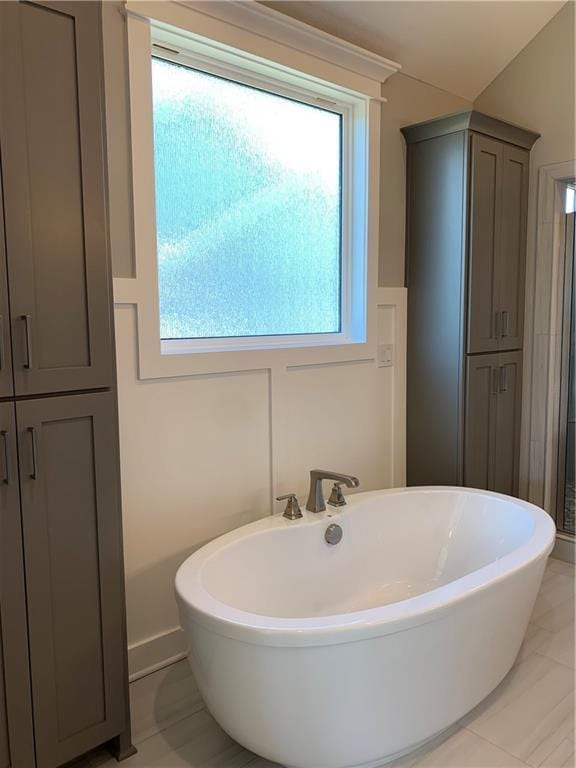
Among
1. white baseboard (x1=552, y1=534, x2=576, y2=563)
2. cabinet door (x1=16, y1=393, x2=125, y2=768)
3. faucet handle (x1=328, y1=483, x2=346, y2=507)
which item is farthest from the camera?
white baseboard (x1=552, y1=534, x2=576, y2=563)

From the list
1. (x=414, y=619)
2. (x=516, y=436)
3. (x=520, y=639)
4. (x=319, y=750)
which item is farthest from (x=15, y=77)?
(x=516, y=436)

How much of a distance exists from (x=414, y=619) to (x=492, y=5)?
267cm

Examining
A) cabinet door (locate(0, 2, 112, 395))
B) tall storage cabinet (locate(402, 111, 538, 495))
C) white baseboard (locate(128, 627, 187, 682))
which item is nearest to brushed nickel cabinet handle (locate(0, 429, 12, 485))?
cabinet door (locate(0, 2, 112, 395))

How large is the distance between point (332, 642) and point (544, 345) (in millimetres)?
2249

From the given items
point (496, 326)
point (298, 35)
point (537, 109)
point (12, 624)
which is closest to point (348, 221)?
point (298, 35)

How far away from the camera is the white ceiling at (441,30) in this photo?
243 centimetres

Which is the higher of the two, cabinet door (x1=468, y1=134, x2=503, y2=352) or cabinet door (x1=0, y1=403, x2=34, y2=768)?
cabinet door (x1=468, y1=134, x2=503, y2=352)

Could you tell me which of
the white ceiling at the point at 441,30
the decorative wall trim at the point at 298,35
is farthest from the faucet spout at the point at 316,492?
the white ceiling at the point at 441,30

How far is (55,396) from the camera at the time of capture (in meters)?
1.52

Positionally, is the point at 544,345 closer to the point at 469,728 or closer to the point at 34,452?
the point at 469,728

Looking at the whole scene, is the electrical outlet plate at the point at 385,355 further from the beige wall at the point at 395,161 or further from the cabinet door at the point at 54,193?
the cabinet door at the point at 54,193

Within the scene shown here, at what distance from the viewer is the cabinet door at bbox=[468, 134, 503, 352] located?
275 cm

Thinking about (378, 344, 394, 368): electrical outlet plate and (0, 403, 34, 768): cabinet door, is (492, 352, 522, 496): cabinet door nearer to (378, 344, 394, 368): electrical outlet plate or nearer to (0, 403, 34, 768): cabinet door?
(378, 344, 394, 368): electrical outlet plate

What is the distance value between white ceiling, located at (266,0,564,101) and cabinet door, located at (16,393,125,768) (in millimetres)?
1781
